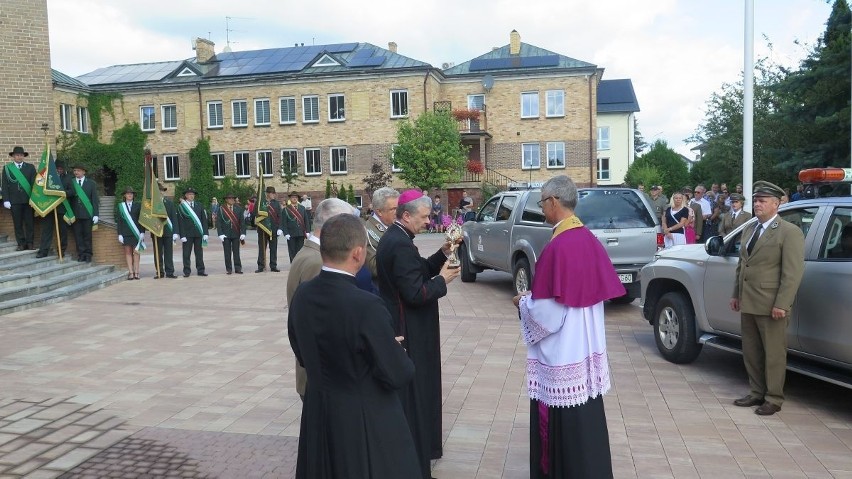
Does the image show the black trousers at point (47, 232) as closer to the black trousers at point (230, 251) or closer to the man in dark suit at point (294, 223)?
the black trousers at point (230, 251)

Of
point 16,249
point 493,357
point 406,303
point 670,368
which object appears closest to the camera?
point 406,303

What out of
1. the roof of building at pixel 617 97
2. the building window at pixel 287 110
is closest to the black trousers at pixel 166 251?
the building window at pixel 287 110

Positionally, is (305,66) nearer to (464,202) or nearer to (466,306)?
(464,202)

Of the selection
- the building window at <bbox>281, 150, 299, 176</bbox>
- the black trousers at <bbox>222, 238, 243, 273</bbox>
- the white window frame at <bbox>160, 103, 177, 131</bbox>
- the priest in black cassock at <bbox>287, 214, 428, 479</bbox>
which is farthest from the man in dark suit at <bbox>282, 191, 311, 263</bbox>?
the white window frame at <bbox>160, 103, 177, 131</bbox>

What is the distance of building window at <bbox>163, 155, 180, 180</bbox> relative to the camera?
163 feet

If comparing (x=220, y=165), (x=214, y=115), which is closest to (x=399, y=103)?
(x=214, y=115)

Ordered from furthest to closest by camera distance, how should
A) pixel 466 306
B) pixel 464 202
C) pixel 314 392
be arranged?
1. pixel 464 202
2. pixel 466 306
3. pixel 314 392

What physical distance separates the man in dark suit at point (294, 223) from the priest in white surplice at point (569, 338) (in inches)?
562

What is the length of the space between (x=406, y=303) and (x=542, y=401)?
1.05 m

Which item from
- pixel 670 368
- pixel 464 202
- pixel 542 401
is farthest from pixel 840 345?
pixel 464 202

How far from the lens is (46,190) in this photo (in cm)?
1446

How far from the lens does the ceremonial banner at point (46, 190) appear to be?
14461mm

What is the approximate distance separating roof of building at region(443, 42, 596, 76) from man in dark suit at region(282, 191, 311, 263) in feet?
99.4

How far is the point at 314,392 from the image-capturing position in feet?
10.8
